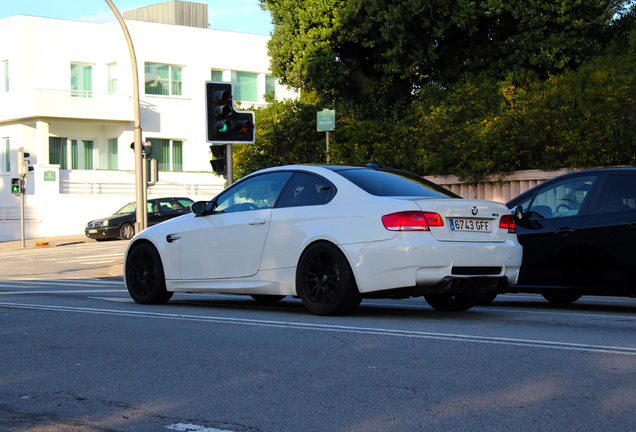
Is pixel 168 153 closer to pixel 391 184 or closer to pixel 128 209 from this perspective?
pixel 128 209

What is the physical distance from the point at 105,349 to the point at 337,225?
2691 mm

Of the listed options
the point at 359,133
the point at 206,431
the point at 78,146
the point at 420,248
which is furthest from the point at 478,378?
the point at 78,146

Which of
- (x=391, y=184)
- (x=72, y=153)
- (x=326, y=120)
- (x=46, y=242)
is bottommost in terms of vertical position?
(x=46, y=242)

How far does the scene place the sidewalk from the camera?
33.4m

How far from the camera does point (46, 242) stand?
111 feet

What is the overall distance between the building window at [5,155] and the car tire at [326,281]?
120ft

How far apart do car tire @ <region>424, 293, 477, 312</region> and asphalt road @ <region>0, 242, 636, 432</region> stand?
17 centimetres

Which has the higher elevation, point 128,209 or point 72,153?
point 72,153

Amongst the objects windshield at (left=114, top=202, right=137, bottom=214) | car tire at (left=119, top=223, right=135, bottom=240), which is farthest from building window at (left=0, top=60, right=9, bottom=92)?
car tire at (left=119, top=223, right=135, bottom=240)

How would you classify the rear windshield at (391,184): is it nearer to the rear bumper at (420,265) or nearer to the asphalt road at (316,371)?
the rear bumper at (420,265)

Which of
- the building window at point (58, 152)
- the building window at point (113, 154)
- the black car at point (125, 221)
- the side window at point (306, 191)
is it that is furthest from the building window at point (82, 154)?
the side window at point (306, 191)

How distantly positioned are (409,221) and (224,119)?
26.9ft

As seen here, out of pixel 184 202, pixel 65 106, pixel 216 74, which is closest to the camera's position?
pixel 184 202

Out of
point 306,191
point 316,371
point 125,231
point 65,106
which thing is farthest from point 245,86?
point 316,371
